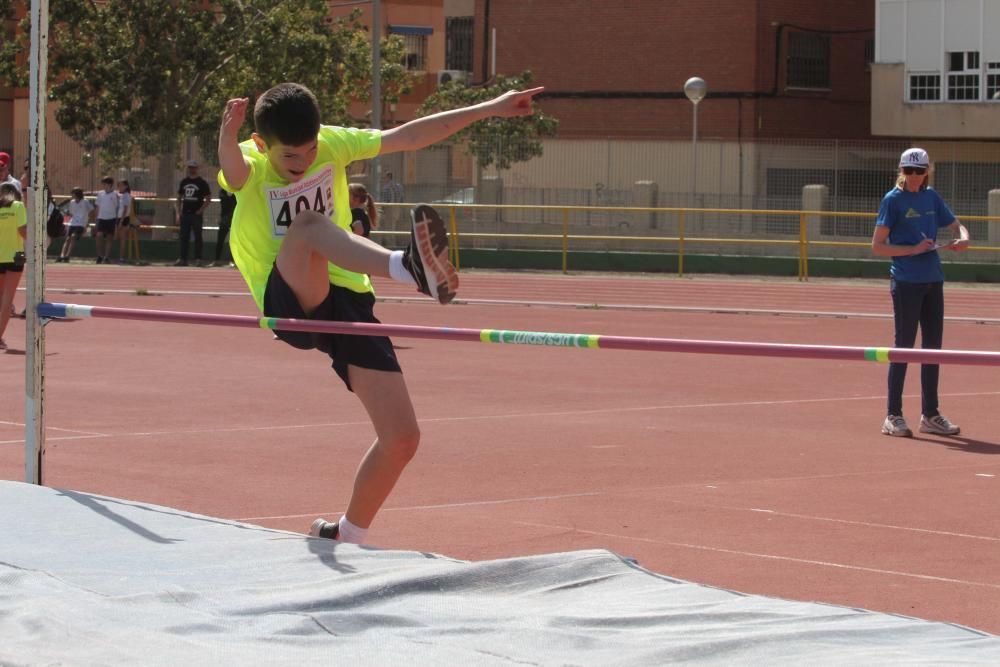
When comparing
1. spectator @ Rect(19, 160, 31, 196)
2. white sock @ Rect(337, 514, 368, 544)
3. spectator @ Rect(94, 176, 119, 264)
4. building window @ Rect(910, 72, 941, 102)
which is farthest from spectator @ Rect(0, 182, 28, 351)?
building window @ Rect(910, 72, 941, 102)

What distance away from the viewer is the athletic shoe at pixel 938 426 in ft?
35.4

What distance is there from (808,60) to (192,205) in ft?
72.2

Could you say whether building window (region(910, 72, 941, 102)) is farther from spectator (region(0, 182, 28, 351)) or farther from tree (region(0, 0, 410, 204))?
spectator (region(0, 182, 28, 351))

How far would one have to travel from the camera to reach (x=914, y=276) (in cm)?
1075

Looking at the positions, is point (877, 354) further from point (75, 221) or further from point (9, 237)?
point (75, 221)

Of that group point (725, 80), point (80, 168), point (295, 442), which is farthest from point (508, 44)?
point (295, 442)

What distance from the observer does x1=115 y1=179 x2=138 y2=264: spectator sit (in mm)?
32844

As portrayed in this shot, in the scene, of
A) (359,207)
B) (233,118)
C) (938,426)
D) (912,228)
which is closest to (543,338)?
(233,118)

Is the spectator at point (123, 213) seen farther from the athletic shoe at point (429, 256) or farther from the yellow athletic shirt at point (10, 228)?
the athletic shoe at point (429, 256)

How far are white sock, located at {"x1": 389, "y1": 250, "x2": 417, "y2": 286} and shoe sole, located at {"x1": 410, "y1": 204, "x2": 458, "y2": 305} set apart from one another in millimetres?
76

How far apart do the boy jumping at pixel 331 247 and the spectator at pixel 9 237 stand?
9.69 metres

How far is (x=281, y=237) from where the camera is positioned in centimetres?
626

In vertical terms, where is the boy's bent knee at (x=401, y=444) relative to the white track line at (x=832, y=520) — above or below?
above

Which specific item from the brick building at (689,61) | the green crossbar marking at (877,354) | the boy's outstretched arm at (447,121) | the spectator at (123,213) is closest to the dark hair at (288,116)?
the boy's outstretched arm at (447,121)
